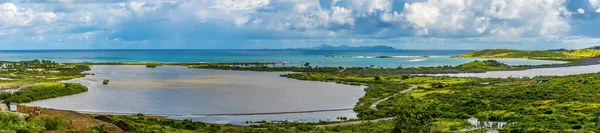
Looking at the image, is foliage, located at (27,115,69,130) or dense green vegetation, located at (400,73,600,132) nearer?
foliage, located at (27,115,69,130)

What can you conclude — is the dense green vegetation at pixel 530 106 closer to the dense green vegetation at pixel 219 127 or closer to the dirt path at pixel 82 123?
the dense green vegetation at pixel 219 127

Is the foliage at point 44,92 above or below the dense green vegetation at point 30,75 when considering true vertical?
below

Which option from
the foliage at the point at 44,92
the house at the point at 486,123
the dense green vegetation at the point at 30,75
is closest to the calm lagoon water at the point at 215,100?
the foliage at the point at 44,92

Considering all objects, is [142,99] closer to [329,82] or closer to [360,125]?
[360,125]

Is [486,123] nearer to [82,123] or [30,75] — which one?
[82,123]

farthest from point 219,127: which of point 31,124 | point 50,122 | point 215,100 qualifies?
point 215,100

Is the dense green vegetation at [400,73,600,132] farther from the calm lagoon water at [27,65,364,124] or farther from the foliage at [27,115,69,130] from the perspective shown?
the foliage at [27,115,69,130]

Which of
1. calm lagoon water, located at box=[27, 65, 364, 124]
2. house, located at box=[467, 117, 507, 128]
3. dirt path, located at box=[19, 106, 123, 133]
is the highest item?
dirt path, located at box=[19, 106, 123, 133]

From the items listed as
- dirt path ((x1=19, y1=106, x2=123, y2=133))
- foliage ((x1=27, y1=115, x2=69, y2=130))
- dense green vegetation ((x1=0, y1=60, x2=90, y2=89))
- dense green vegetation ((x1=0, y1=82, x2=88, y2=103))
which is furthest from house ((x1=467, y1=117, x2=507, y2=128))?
dense green vegetation ((x1=0, y1=60, x2=90, y2=89))
